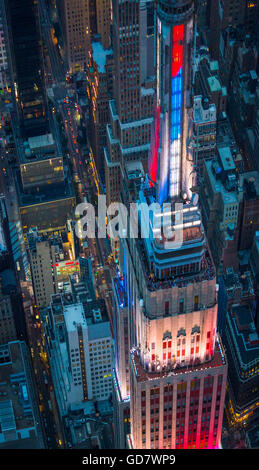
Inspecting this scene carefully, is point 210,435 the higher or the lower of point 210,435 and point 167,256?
the lower

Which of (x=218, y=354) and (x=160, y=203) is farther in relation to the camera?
(x=218, y=354)

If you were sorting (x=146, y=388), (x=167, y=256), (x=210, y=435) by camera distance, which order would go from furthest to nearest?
(x=210, y=435) → (x=146, y=388) → (x=167, y=256)
